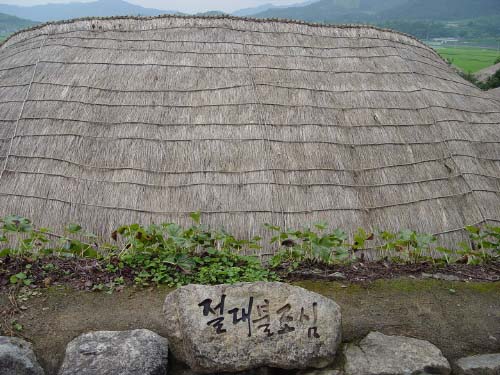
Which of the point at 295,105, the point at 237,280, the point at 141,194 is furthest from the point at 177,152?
the point at 237,280

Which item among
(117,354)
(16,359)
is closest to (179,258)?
(117,354)

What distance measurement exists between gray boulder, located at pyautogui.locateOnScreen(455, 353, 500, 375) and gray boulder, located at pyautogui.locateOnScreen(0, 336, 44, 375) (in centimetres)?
230

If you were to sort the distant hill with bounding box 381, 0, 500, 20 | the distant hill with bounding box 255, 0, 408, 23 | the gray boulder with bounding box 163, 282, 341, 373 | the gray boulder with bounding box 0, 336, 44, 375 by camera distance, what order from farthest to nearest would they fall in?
1. the distant hill with bounding box 255, 0, 408, 23
2. the distant hill with bounding box 381, 0, 500, 20
3. the gray boulder with bounding box 163, 282, 341, 373
4. the gray boulder with bounding box 0, 336, 44, 375

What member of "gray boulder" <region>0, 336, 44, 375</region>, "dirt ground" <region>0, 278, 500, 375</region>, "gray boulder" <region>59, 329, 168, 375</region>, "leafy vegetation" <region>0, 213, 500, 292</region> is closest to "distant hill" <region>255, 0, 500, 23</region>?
"leafy vegetation" <region>0, 213, 500, 292</region>

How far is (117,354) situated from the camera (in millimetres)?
2443

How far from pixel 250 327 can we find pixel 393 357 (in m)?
0.81

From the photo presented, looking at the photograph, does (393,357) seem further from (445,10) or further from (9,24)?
(445,10)

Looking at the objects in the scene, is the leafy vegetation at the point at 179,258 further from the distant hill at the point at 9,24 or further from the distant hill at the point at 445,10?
the distant hill at the point at 445,10

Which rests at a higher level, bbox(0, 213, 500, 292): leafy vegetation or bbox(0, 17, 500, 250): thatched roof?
bbox(0, 17, 500, 250): thatched roof

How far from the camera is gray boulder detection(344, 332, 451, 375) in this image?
2.51 metres

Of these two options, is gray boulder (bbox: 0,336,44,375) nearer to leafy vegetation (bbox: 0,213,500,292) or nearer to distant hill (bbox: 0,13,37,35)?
leafy vegetation (bbox: 0,213,500,292)

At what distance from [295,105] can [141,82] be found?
257 cm

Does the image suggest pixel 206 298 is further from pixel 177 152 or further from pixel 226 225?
pixel 177 152

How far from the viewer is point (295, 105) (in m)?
7.52
